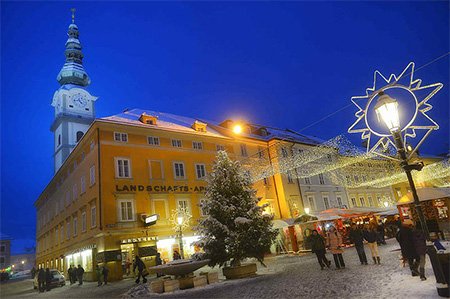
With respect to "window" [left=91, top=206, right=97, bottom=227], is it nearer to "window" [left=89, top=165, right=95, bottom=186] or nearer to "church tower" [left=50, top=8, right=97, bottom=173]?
"window" [left=89, top=165, right=95, bottom=186]

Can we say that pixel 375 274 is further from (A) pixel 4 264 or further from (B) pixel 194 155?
(A) pixel 4 264

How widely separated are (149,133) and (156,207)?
6.74 metres

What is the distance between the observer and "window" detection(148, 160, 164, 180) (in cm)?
2860

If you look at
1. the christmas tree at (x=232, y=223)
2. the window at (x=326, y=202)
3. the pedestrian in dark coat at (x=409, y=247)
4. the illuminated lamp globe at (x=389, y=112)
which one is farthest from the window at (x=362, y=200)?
the illuminated lamp globe at (x=389, y=112)

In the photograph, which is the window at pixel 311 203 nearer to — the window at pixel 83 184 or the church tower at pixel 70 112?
the window at pixel 83 184

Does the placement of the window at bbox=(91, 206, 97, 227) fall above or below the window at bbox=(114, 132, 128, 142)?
below

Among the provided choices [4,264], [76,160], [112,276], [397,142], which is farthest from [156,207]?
[4,264]

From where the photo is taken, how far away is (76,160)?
32938 millimetres

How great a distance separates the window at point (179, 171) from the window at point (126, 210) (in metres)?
5.10

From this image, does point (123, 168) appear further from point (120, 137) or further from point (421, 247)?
point (421, 247)

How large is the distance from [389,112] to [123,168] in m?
23.5

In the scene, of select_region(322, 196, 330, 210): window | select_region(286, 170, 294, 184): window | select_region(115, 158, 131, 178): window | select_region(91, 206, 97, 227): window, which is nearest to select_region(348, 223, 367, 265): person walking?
select_region(115, 158, 131, 178): window

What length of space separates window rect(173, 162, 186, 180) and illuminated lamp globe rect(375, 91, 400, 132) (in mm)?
24093

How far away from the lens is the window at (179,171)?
98.6 feet
